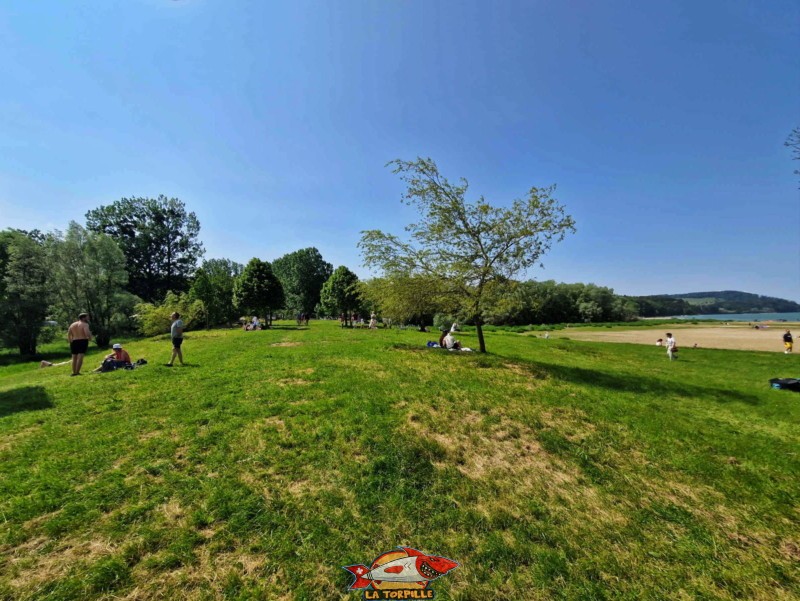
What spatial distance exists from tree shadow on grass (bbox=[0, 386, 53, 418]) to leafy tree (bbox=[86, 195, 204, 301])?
2195 inches

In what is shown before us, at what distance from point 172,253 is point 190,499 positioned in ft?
224

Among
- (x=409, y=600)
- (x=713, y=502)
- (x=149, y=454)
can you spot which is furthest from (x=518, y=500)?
(x=149, y=454)

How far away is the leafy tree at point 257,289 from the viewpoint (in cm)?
3841

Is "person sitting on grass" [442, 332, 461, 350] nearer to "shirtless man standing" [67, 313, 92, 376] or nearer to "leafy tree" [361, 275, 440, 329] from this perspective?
"leafy tree" [361, 275, 440, 329]

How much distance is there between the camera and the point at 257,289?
126 feet

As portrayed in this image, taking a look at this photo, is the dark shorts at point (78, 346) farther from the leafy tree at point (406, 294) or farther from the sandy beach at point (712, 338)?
the sandy beach at point (712, 338)

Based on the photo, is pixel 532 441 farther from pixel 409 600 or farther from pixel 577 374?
pixel 577 374

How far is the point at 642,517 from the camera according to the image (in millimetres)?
4762

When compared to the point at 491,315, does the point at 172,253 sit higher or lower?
higher

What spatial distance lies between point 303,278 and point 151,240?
31835mm

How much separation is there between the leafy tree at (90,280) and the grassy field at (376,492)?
32.9 metres

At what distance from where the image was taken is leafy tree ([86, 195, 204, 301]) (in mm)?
54250

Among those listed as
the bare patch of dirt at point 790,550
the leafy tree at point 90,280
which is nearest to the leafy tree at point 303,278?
the leafy tree at point 90,280

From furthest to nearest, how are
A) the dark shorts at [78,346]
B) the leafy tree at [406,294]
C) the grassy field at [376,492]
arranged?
the leafy tree at [406,294]
the dark shorts at [78,346]
the grassy field at [376,492]
